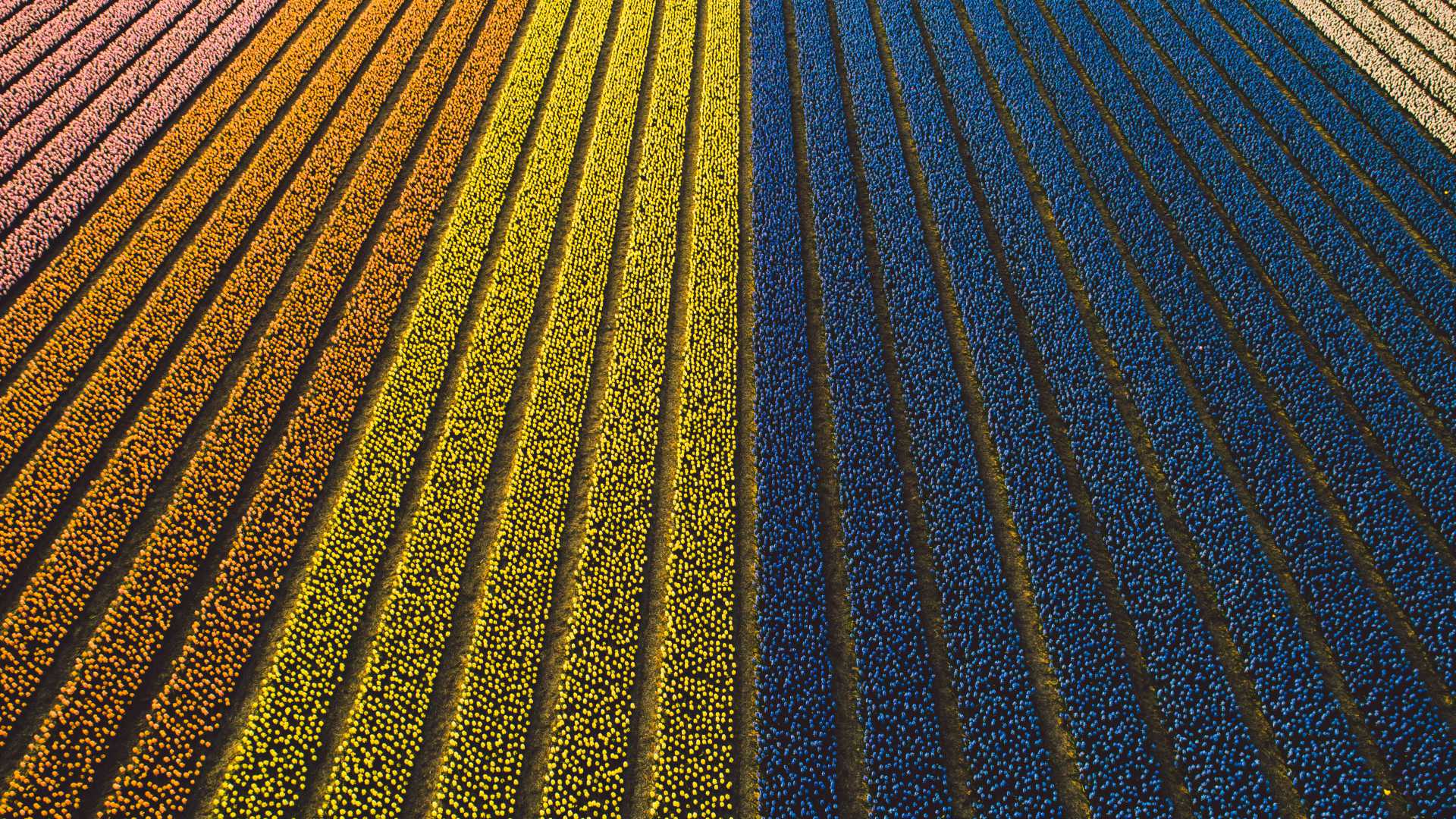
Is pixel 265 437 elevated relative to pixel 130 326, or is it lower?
lower

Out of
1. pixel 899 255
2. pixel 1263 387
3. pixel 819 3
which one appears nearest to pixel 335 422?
pixel 899 255

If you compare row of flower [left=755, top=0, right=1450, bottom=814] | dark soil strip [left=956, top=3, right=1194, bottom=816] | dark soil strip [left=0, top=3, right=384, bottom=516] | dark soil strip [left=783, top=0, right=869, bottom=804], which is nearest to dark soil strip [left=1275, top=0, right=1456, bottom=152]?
row of flower [left=755, top=0, right=1450, bottom=814]

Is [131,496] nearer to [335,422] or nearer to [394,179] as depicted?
[335,422]

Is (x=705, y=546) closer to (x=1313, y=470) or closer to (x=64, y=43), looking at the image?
(x=1313, y=470)

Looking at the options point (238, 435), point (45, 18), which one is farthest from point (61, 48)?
point (238, 435)

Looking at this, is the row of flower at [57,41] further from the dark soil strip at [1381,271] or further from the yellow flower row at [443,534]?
the dark soil strip at [1381,271]

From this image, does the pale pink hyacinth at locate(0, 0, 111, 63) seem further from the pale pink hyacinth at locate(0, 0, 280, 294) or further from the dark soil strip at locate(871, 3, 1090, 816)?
the dark soil strip at locate(871, 3, 1090, 816)

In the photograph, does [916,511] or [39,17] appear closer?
[916,511]
